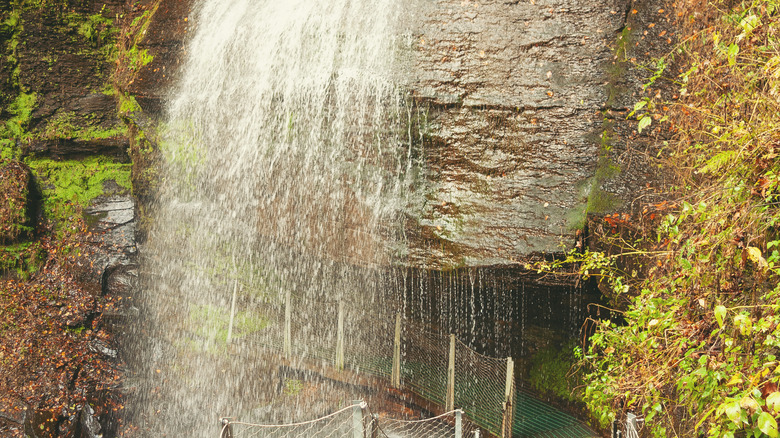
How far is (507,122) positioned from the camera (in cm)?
583

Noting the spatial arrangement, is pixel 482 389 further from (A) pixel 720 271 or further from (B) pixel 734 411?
(B) pixel 734 411

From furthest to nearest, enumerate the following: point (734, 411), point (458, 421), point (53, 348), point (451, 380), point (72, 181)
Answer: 1. point (72, 181)
2. point (53, 348)
3. point (451, 380)
4. point (458, 421)
5. point (734, 411)

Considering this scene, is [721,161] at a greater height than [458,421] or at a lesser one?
greater

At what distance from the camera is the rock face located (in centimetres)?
559

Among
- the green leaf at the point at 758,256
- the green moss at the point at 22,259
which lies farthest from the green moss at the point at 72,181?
the green leaf at the point at 758,256

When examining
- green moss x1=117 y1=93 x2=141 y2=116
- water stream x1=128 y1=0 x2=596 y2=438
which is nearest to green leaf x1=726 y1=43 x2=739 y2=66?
water stream x1=128 y1=0 x2=596 y2=438

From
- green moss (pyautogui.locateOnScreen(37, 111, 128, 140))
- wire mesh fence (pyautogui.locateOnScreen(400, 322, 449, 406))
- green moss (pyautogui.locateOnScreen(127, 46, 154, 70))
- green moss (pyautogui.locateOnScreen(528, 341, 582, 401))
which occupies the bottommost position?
green moss (pyautogui.locateOnScreen(528, 341, 582, 401))

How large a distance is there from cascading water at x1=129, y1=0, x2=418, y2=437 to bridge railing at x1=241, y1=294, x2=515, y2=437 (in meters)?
0.19

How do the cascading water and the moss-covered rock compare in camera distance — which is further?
the moss-covered rock

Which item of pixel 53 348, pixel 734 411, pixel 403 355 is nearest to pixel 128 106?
pixel 53 348

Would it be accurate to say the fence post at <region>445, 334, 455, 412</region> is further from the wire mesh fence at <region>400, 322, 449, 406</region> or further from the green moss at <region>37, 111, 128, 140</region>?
the green moss at <region>37, 111, 128, 140</region>

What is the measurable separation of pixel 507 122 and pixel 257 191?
3640 mm

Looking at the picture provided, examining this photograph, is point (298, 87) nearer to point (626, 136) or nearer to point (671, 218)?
point (626, 136)

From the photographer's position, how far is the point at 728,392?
2.94 m
